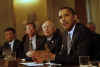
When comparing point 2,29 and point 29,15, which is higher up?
point 29,15

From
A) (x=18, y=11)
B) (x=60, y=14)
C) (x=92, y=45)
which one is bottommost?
(x=92, y=45)

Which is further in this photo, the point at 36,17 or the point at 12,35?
the point at 36,17

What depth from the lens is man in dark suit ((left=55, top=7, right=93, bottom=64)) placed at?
7.71ft

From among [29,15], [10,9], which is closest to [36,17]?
[29,15]

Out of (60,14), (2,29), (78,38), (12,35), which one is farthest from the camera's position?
(2,29)

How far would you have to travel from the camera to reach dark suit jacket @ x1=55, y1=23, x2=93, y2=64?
234 centimetres

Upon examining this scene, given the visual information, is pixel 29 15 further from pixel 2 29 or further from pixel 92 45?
pixel 92 45

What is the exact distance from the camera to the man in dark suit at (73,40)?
2.35 meters

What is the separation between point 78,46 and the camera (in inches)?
97.5

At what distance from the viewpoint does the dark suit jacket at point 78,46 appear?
2.34 metres

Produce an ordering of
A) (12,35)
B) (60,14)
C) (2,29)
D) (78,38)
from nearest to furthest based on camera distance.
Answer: (78,38) → (60,14) → (12,35) → (2,29)

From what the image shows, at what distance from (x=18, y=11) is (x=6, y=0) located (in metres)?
0.47

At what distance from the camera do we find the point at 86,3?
650 centimetres

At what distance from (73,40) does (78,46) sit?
0.38 ft
